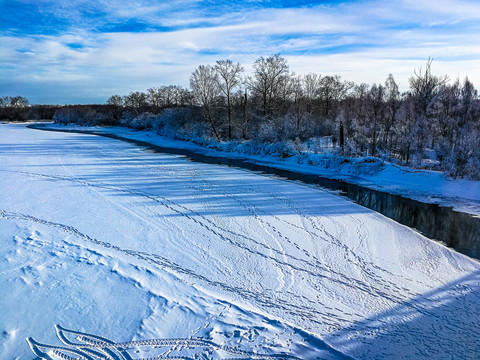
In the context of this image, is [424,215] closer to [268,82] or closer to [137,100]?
[268,82]

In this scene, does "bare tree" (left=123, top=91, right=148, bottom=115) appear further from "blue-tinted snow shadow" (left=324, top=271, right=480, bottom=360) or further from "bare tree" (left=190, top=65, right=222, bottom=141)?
"blue-tinted snow shadow" (left=324, top=271, right=480, bottom=360)

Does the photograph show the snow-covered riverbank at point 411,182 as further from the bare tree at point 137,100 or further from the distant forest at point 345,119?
the bare tree at point 137,100

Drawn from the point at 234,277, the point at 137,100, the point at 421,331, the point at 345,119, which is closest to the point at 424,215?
the point at 421,331

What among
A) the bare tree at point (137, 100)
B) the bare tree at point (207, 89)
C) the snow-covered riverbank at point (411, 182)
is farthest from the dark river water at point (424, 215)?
the bare tree at point (137, 100)

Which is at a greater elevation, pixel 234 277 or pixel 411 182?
pixel 411 182

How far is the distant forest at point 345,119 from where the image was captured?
735 inches

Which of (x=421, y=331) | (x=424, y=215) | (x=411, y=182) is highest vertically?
(x=411, y=182)

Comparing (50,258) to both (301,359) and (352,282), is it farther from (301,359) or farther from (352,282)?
(352,282)

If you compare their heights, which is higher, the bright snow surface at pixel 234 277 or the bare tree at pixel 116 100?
the bare tree at pixel 116 100

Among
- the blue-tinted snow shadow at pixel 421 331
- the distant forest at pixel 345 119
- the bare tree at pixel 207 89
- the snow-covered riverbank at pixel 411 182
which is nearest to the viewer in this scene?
the blue-tinted snow shadow at pixel 421 331

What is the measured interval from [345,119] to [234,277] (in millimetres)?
25631

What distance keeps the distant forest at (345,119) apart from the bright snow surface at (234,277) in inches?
417

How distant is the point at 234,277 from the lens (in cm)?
607

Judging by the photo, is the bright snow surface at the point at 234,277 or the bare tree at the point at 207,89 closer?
the bright snow surface at the point at 234,277
